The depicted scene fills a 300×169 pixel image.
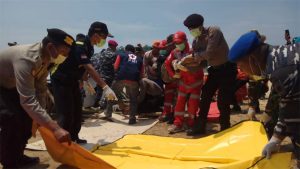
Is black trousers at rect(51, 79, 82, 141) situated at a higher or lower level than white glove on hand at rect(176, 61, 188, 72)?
lower

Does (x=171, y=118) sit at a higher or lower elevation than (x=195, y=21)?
lower

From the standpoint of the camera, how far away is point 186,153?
160 inches

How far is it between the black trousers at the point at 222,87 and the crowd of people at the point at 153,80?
1 centimetres

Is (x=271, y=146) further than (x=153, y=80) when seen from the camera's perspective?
No

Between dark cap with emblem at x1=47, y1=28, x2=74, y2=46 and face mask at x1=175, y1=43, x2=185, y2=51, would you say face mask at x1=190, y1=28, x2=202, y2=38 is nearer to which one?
face mask at x1=175, y1=43, x2=185, y2=51

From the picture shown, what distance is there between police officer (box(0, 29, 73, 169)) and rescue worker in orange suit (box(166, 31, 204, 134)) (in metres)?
2.28

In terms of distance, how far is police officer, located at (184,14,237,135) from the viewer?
4.93m

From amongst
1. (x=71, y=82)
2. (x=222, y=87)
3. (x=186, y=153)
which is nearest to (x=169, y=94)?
(x=222, y=87)

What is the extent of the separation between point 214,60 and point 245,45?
2025mm

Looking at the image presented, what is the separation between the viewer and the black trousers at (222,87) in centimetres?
507

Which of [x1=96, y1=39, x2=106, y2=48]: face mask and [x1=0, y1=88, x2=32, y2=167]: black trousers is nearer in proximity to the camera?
[x1=0, y1=88, x2=32, y2=167]: black trousers

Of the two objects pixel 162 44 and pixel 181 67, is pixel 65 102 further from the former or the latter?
pixel 162 44

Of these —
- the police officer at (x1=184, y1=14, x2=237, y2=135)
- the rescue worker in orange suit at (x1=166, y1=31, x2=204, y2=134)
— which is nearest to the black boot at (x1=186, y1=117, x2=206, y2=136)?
the rescue worker in orange suit at (x1=166, y1=31, x2=204, y2=134)

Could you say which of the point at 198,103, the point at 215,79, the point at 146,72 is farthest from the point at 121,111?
the point at 215,79
